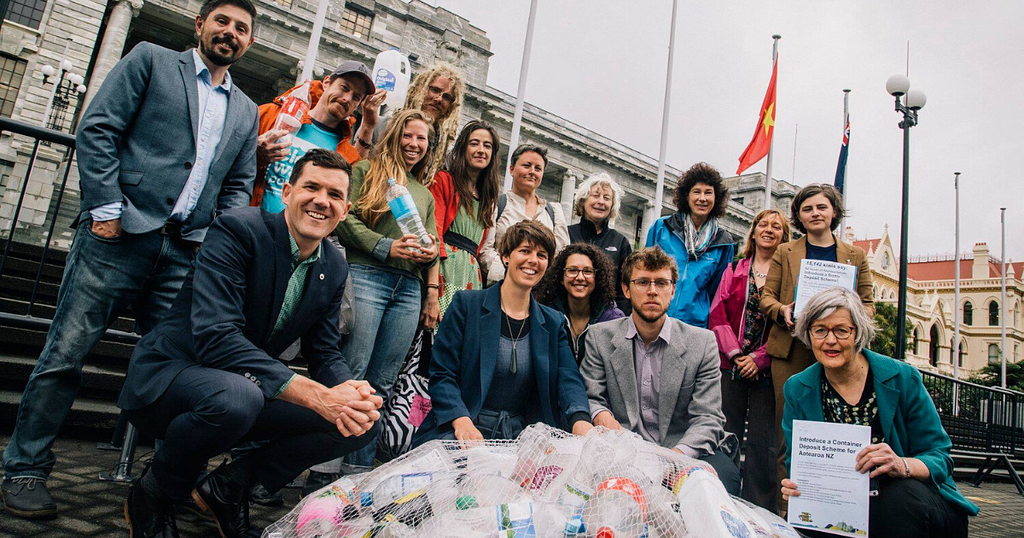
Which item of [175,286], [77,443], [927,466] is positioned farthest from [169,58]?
[927,466]

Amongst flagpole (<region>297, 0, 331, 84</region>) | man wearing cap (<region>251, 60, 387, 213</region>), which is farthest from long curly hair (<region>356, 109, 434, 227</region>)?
flagpole (<region>297, 0, 331, 84</region>)

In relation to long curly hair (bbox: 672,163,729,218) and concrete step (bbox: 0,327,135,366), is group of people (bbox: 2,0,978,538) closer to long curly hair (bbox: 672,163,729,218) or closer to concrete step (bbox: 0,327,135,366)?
long curly hair (bbox: 672,163,729,218)

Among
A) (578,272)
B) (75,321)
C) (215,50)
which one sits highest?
(215,50)

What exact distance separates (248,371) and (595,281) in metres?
2.35

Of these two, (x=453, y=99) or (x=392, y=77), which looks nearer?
(x=453, y=99)

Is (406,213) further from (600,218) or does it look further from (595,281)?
(600,218)

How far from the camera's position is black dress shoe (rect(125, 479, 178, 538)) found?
2225 millimetres

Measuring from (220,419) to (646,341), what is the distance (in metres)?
2.38

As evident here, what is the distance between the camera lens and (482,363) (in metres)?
3.09

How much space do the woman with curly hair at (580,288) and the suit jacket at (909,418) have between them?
55.3 inches

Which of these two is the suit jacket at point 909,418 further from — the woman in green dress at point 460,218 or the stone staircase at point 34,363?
the stone staircase at point 34,363

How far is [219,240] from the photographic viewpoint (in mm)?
2410

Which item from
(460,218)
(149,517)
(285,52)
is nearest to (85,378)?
(149,517)

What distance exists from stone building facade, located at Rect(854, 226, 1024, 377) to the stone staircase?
6623 centimetres
